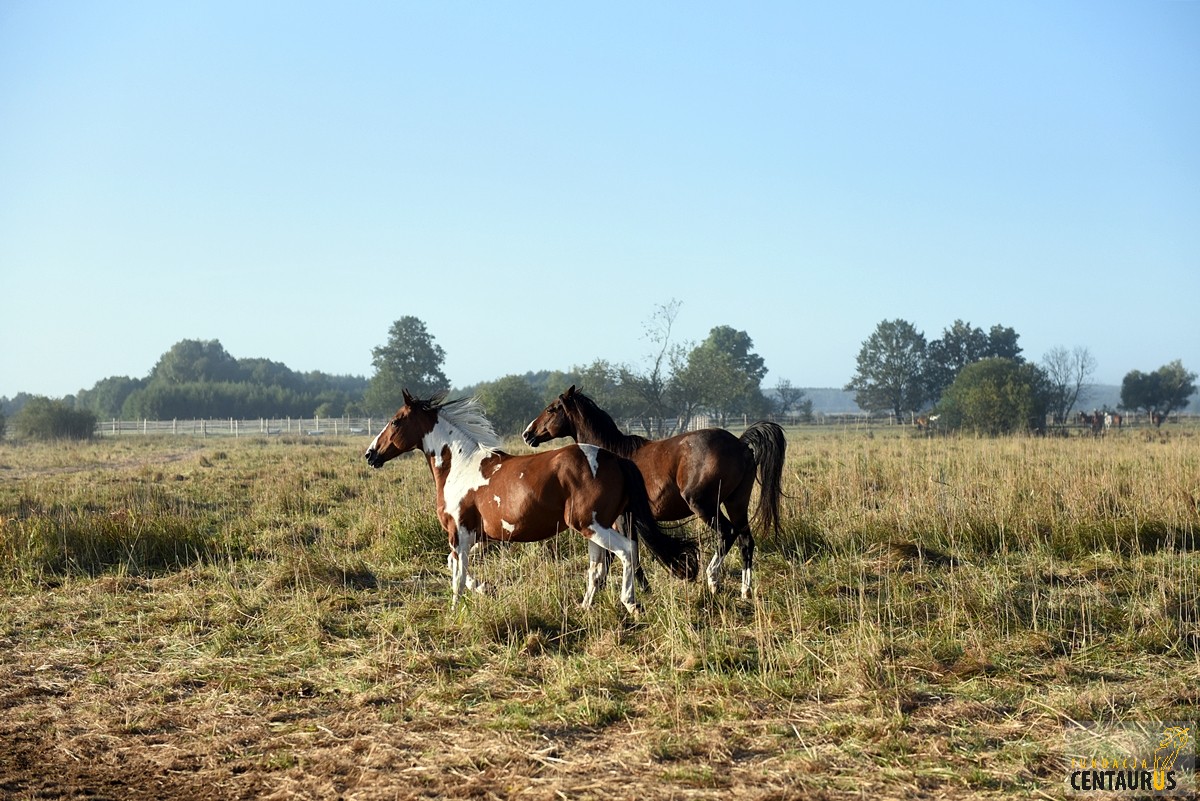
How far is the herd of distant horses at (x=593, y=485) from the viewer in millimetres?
7012

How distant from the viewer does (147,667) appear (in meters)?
6.11

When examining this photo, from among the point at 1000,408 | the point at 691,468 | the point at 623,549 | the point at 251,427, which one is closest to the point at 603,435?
the point at 691,468

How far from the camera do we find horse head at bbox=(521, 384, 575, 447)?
30.9 feet

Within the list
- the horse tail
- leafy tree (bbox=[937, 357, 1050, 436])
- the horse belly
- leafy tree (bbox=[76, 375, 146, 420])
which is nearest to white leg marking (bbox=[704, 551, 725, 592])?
the horse tail

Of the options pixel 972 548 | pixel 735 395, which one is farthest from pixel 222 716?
pixel 735 395

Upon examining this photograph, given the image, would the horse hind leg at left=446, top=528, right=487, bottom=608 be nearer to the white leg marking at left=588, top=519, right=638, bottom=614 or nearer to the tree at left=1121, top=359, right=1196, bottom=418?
the white leg marking at left=588, top=519, right=638, bottom=614

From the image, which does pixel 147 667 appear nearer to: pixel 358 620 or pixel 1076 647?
pixel 358 620

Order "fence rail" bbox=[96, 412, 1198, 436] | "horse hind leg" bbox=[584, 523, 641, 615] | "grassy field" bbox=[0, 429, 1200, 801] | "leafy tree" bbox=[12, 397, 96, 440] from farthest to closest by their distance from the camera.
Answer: "fence rail" bbox=[96, 412, 1198, 436] → "leafy tree" bbox=[12, 397, 96, 440] → "horse hind leg" bbox=[584, 523, 641, 615] → "grassy field" bbox=[0, 429, 1200, 801]

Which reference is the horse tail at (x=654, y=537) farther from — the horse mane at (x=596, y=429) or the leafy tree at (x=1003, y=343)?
the leafy tree at (x=1003, y=343)

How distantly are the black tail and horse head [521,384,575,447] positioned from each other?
1.86 meters

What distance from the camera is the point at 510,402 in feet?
154

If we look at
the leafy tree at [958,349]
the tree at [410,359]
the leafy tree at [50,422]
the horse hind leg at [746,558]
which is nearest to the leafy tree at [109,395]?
the tree at [410,359]

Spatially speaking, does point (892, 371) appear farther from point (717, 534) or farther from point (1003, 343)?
point (717, 534)

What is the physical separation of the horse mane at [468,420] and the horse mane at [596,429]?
3.94 ft
